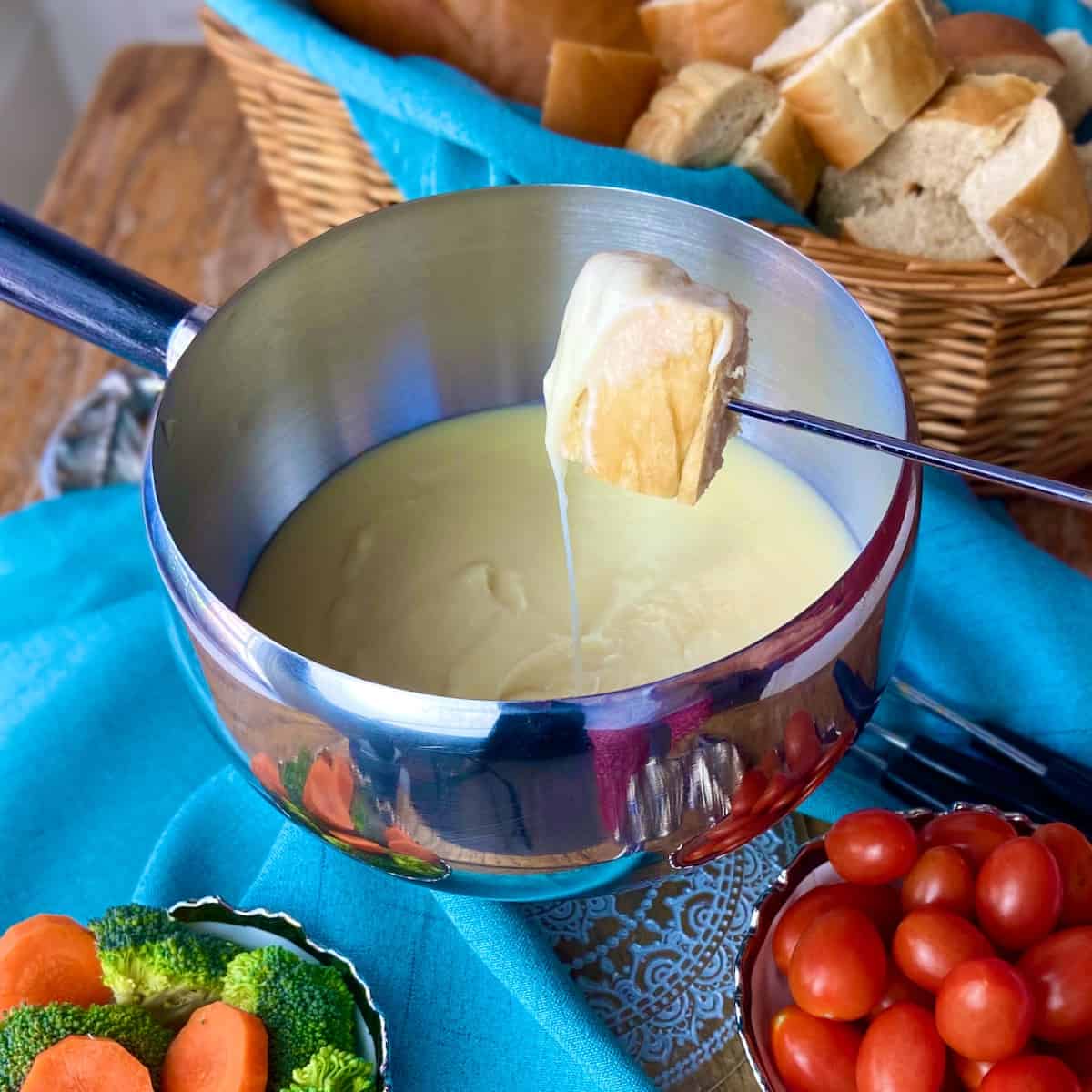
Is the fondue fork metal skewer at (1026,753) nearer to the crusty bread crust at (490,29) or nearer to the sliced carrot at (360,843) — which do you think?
the sliced carrot at (360,843)

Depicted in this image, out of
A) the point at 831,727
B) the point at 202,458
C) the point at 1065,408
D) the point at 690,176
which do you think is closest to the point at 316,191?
the point at 690,176

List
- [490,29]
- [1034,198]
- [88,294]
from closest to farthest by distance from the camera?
[88,294]
[1034,198]
[490,29]

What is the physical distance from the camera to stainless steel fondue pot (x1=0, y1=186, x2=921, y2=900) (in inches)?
24.5

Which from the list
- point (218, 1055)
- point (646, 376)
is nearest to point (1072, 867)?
point (646, 376)

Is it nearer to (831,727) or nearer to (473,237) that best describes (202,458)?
(473,237)

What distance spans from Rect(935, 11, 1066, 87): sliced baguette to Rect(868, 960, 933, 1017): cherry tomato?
847 mm

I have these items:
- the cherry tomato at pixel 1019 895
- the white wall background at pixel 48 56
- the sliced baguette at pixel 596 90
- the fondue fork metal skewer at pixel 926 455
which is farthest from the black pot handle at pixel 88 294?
the white wall background at pixel 48 56

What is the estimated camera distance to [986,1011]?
676 mm

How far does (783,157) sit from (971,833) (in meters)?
0.64

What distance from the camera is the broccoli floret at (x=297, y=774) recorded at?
67 centimetres

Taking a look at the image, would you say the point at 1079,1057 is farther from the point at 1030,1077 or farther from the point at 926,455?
the point at 926,455

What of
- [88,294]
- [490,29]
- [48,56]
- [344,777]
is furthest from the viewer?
[48,56]

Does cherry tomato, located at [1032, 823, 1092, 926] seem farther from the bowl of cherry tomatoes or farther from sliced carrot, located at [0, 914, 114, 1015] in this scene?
sliced carrot, located at [0, 914, 114, 1015]

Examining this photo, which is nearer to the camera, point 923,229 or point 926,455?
point 926,455
